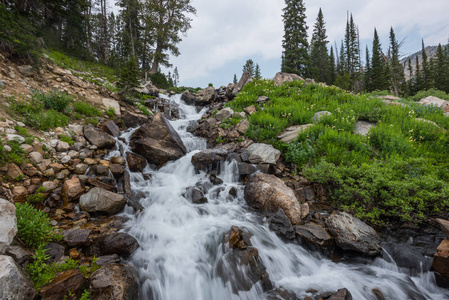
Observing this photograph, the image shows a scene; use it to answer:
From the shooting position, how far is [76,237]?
3654 millimetres

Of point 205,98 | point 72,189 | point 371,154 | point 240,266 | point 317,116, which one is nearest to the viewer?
point 240,266

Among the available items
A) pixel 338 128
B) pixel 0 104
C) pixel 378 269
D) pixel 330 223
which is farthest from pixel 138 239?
pixel 338 128

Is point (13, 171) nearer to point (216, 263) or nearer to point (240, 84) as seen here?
point (216, 263)

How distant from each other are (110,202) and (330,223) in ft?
18.1

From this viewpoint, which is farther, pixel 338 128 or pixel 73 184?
pixel 338 128

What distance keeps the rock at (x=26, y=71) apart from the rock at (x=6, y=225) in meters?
7.53

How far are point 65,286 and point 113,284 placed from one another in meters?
0.59

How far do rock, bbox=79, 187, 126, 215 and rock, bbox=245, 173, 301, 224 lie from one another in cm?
363

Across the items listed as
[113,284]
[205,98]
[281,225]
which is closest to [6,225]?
[113,284]

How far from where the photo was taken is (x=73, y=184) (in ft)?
15.7

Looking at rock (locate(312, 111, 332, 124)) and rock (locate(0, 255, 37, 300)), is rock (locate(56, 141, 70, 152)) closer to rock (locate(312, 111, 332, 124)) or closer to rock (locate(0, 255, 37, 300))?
rock (locate(0, 255, 37, 300))

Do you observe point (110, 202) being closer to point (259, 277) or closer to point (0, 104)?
point (259, 277)

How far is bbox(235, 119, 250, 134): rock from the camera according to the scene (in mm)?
8927

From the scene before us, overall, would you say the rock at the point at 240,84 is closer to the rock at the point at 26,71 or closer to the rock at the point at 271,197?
the rock at the point at 271,197
